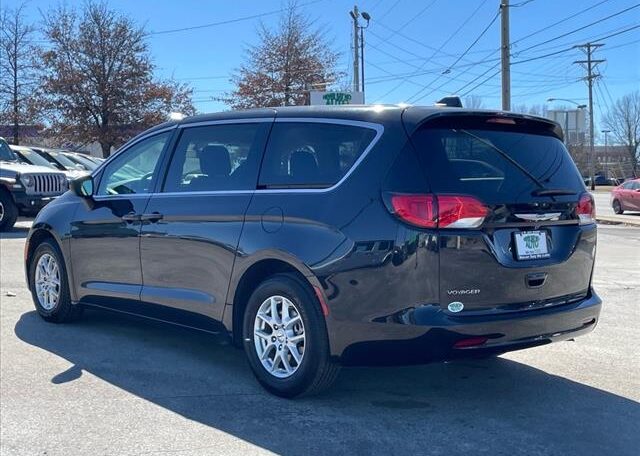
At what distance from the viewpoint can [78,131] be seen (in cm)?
3097

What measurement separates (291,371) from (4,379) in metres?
2.12

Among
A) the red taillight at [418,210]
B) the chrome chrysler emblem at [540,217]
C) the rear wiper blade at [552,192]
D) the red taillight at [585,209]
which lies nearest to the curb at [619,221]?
the red taillight at [585,209]

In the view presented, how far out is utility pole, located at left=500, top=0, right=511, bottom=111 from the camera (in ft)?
76.4

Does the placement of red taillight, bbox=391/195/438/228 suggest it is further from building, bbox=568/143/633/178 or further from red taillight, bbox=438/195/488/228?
building, bbox=568/143/633/178

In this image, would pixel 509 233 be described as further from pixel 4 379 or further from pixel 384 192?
pixel 4 379

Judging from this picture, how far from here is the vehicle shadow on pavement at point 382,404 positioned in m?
3.86

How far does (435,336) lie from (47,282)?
4153 mm

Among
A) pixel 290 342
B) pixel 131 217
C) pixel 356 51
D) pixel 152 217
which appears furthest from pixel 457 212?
pixel 356 51

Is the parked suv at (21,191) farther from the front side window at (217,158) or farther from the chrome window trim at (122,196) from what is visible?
the front side window at (217,158)

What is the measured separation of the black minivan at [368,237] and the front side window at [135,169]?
10.7 inches

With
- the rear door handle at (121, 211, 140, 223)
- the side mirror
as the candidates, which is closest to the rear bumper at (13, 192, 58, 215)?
the side mirror

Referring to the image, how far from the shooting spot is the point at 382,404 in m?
4.46

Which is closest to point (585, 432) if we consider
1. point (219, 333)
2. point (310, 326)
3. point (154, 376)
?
point (310, 326)

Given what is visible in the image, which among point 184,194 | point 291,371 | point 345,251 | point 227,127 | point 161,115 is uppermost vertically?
point 161,115
